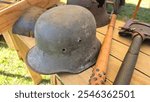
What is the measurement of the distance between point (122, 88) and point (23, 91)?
41 centimetres

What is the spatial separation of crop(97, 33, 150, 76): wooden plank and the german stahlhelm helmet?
0.42 ft

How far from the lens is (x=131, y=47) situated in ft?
3.21

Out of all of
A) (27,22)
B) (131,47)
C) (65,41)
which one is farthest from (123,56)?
(27,22)

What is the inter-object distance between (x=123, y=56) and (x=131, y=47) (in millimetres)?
84

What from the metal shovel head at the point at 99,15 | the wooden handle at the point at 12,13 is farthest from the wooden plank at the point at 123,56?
the wooden handle at the point at 12,13

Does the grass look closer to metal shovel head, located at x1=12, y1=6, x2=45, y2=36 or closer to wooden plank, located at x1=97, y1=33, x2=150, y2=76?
metal shovel head, located at x1=12, y1=6, x2=45, y2=36

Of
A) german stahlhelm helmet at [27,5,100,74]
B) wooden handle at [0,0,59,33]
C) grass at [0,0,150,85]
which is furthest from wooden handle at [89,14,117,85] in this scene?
grass at [0,0,150,85]

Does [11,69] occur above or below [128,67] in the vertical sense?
below

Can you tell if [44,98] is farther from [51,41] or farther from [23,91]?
[51,41]

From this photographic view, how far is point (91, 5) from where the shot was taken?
1268 millimetres

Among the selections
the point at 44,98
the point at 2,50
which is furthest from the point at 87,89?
the point at 2,50

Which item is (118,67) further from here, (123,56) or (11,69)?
(11,69)

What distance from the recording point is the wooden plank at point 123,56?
0.97m

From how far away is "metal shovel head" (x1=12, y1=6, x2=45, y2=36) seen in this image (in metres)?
1.24
